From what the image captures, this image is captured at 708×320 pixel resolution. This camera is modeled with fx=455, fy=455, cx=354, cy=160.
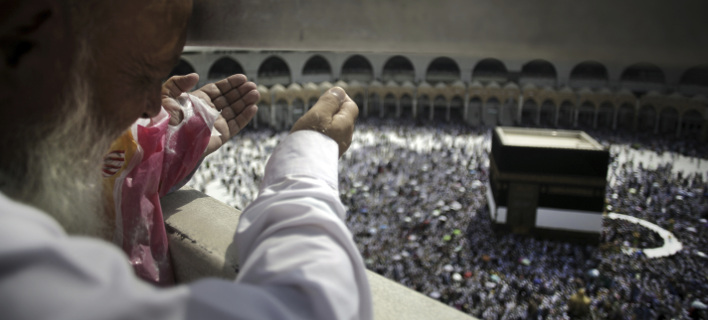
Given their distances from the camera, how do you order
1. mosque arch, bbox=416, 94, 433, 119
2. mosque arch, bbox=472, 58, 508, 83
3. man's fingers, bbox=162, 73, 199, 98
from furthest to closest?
mosque arch, bbox=472, 58, 508, 83 < mosque arch, bbox=416, 94, 433, 119 < man's fingers, bbox=162, 73, 199, 98

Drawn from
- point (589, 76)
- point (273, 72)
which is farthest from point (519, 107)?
point (273, 72)

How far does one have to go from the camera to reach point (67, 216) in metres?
0.82

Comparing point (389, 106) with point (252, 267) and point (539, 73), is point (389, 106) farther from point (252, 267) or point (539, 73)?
point (252, 267)

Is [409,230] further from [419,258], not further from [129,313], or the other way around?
[129,313]

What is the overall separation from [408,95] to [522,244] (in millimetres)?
16524

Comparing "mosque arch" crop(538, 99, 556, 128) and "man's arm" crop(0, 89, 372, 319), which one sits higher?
"man's arm" crop(0, 89, 372, 319)

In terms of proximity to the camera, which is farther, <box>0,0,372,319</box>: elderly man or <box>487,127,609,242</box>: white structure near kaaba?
<box>487,127,609,242</box>: white structure near kaaba

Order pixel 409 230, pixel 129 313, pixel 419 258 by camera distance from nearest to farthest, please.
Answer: pixel 129 313, pixel 419 258, pixel 409 230

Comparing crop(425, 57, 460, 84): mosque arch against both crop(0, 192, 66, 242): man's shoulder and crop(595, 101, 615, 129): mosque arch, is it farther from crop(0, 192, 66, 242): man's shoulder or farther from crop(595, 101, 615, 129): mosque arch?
crop(0, 192, 66, 242): man's shoulder

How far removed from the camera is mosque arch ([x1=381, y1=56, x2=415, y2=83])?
28.5 meters

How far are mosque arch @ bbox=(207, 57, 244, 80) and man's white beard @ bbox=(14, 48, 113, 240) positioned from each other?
2440 cm

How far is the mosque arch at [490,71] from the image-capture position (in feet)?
91.1

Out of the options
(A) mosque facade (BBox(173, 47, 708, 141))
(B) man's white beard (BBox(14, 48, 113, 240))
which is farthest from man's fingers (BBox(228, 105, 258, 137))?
(A) mosque facade (BBox(173, 47, 708, 141))

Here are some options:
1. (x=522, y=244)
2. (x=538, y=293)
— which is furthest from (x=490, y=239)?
(x=538, y=293)
